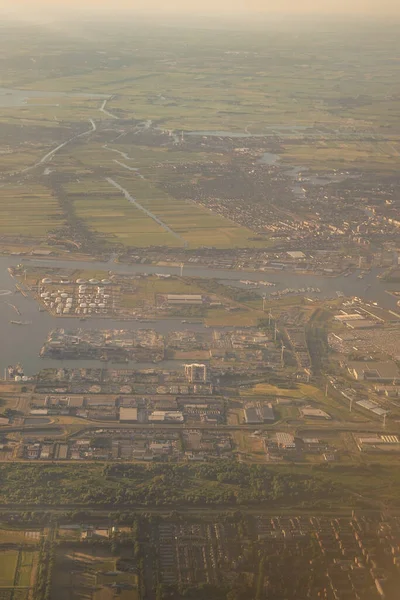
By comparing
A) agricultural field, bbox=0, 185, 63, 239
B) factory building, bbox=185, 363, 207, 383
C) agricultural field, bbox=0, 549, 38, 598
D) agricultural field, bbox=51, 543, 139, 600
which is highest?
agricultural field, bbox=51, 543, 139, 600

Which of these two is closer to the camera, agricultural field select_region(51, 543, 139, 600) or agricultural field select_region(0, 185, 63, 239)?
agricultural field select_region(51, 543, 139, 600)

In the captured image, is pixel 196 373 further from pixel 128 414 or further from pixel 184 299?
pixel 184 299

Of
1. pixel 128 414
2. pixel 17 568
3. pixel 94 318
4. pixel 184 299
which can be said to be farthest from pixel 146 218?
pixel 17 568

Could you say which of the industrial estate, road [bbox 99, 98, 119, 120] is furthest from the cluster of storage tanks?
road [bbox 99, 98, 119, 120]

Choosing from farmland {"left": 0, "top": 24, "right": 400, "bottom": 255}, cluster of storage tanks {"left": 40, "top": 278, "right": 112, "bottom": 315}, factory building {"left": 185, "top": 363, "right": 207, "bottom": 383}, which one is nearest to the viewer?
factory building {"left": 185, "top": 363, "right": 207, "bottom": 383}

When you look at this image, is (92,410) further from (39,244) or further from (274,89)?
(274,89)

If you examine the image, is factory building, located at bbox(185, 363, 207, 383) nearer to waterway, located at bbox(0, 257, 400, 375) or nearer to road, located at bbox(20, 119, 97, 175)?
waterway, located at bbox(0, 257, 400, 375)
